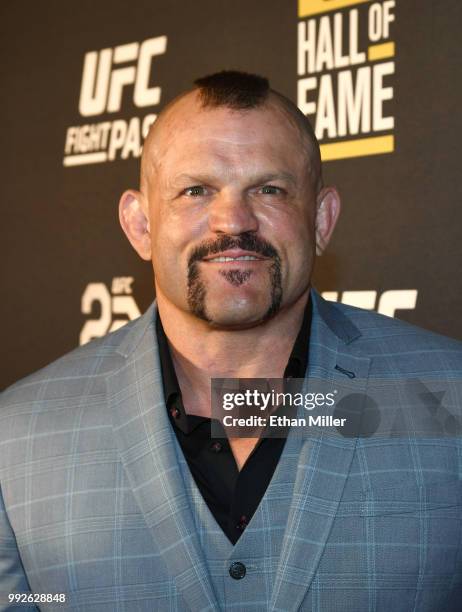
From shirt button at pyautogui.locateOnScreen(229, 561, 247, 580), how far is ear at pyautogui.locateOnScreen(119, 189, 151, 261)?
2.31 feet

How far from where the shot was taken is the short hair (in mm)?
1684

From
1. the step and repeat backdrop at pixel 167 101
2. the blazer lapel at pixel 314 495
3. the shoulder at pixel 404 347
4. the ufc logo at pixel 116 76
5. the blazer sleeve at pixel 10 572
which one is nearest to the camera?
the blazer lapel at pixel 314 495

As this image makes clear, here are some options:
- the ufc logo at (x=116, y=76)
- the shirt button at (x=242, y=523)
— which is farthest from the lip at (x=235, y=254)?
the ufc logo at (x=116, y=76)

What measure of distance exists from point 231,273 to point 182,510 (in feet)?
1.42

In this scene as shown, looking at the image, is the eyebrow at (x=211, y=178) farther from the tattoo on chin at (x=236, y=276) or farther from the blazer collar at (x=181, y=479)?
the blazer collar at (x=181, y=479)

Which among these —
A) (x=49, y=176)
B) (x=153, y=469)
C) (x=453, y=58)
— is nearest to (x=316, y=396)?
(x=153, y=469)

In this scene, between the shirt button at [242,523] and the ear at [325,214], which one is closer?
the shirt button at [242,523]

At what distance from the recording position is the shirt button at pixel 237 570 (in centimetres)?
141

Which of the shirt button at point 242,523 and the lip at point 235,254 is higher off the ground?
the lip at point 235,254

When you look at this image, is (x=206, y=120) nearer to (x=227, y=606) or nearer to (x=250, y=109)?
(x=250, y=109)

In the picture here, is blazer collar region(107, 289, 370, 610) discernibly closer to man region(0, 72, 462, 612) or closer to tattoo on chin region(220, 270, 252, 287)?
man region(0, 72, 462, 612)

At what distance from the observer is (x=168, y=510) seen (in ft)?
4.80

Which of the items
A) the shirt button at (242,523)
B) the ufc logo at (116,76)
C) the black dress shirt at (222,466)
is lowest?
the shirt button at (242,523)

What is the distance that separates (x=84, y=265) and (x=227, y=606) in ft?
5.99
